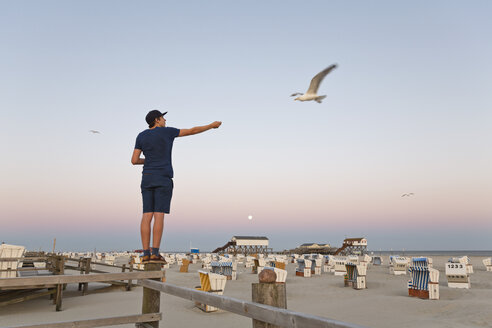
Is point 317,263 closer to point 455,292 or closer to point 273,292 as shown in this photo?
point 455,292

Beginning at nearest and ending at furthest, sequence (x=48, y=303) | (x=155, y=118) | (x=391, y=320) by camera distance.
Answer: (x=155, y=118), (x=391, y=320), (x=48, y=303)

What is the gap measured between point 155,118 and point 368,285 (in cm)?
1746

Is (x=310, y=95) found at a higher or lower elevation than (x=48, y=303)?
higher

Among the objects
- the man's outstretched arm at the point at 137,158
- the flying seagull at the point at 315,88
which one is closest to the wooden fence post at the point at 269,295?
the man's outstretched arm at the point at 137,158

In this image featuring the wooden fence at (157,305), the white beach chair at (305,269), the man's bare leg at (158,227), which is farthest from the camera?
the white beach chair at (305,269)

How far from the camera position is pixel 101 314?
1122cm

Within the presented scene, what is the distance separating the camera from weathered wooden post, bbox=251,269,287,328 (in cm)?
217

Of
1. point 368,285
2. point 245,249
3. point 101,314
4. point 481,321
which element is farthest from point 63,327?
point 245,249

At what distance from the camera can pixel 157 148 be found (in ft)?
14.7

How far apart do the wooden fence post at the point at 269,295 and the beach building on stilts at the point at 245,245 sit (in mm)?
72247

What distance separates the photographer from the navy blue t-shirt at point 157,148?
442cm

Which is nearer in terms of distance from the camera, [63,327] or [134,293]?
[63,327]

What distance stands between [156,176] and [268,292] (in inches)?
103

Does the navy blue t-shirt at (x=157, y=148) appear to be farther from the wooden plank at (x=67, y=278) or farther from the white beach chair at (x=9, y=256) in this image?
the white beach chair at (x=9, y=256)
